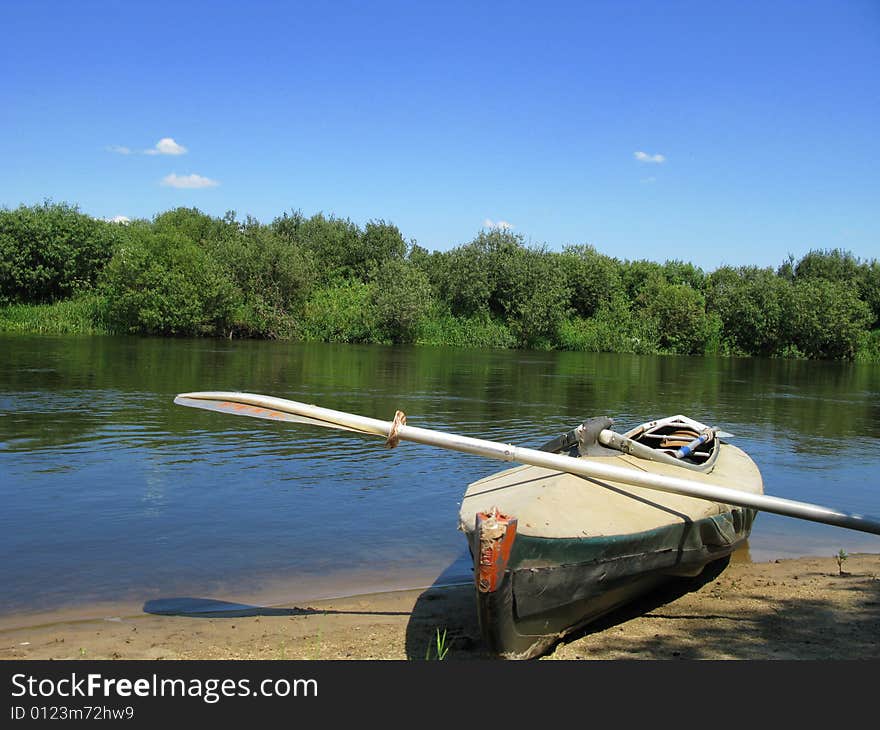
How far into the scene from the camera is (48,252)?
61.8 meters

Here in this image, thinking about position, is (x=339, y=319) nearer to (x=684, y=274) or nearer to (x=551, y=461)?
(x=684, y=274)

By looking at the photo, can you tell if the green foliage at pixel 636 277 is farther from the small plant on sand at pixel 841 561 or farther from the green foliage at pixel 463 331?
the small plant on sand at pixel 841 561

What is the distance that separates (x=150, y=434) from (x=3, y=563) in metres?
8.55

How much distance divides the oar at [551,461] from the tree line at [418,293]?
174ft

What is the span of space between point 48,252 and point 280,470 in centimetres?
5627

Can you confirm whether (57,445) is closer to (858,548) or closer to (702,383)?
(858,548)

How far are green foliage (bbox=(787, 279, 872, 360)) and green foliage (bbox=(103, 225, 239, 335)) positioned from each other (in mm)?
48069

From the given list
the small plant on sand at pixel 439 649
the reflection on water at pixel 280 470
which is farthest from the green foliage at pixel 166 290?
the small plant on sand at pixel 439 649

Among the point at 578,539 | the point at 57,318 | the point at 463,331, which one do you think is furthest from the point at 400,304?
the point at 578,539

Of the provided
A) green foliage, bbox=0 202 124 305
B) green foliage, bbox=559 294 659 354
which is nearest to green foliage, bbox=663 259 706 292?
green foliage, bbox=559 294 659 354

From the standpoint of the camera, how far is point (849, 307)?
6856 centimetres

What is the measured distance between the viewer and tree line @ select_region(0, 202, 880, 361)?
58.9 metres

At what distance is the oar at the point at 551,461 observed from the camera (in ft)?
21.4

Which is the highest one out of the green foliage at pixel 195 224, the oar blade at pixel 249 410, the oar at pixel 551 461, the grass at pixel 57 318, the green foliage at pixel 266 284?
the green foliage at pixel 195 224
